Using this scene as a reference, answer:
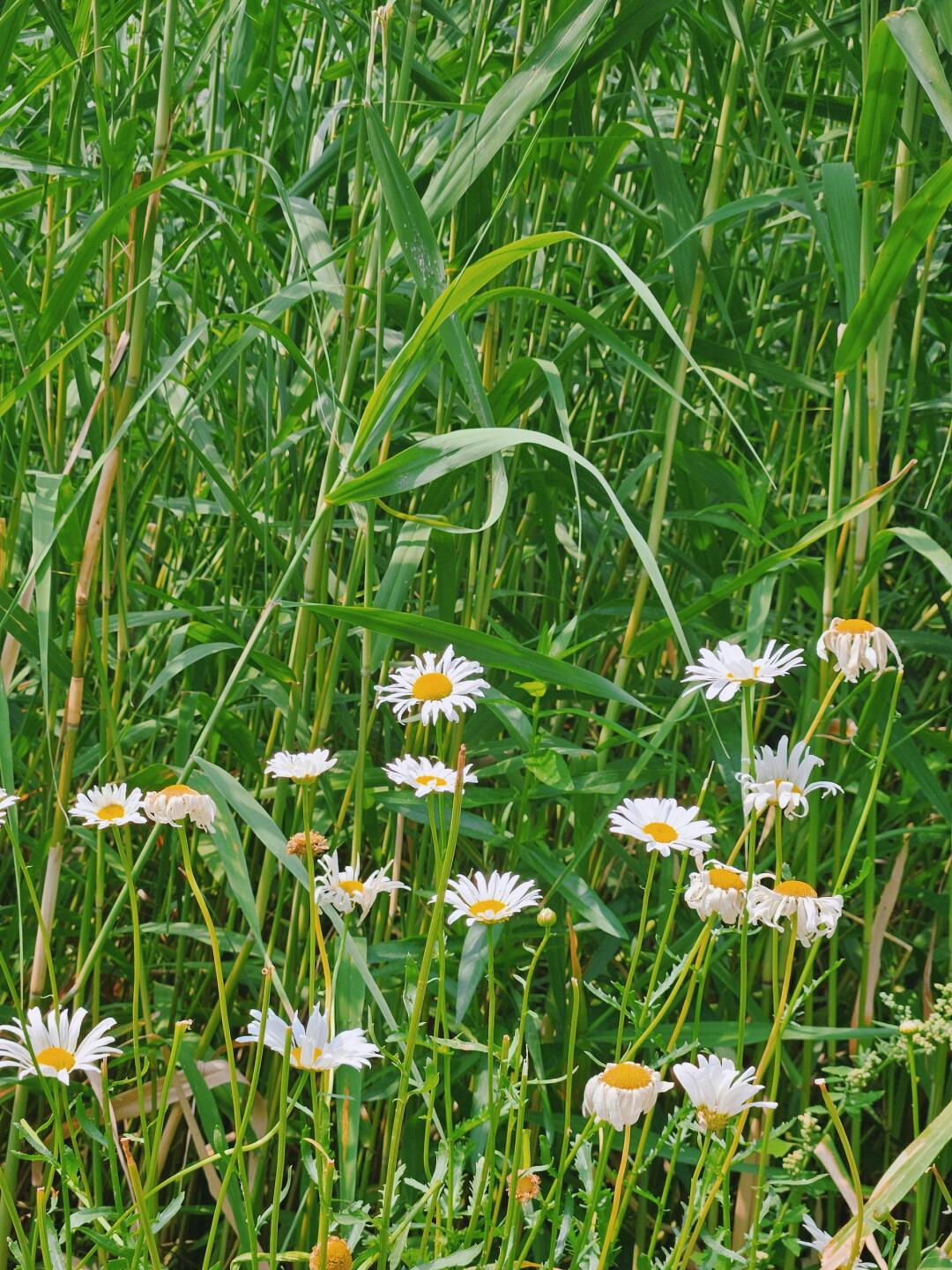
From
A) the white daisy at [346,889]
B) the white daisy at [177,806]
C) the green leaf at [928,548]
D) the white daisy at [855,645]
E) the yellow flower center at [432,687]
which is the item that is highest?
the green leaf at [928,548]

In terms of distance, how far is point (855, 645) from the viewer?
2.08ft

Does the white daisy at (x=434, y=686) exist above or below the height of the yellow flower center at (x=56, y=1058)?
above

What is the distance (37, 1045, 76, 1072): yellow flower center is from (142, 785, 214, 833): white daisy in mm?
124

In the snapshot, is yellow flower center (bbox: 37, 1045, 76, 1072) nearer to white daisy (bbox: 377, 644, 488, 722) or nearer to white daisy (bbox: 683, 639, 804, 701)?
white daisy (bbox: 377, 644, 488, 722)

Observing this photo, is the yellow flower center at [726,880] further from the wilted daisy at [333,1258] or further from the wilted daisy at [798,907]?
the wilted daisy at [333,1258]

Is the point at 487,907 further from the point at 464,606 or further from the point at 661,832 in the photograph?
the point at 464,606

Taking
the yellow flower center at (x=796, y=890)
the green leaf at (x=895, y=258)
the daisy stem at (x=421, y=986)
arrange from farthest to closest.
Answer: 1. the green leaf at (x=895, y=258)
2. the yellow flower center at (x=796, y=890)
3. the daisy stem at (x=421, y=986)

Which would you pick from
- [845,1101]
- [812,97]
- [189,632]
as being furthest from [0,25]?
[845,1101]

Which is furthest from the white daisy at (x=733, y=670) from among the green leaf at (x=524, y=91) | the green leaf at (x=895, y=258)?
the green leaf at (x=524, y=91)

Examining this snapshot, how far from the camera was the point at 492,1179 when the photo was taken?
63 cm

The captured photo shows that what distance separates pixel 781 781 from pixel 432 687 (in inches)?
7.5

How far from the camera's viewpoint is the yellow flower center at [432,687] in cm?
69

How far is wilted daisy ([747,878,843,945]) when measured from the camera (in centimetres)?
59

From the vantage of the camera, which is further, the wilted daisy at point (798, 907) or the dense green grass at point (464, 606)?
the dense green grass at point (464, 606)
